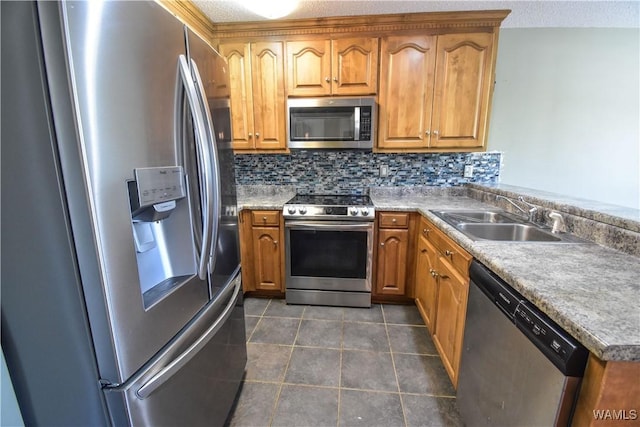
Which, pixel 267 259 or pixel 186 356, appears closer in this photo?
pixel 186 356

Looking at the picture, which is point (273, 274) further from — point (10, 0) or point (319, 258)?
point (10, 0)

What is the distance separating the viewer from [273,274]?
248 cm

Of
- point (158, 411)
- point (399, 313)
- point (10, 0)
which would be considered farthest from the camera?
point (399, 313)

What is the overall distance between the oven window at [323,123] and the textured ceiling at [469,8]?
2.35ft

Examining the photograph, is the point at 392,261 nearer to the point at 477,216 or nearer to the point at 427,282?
the point at 427,282

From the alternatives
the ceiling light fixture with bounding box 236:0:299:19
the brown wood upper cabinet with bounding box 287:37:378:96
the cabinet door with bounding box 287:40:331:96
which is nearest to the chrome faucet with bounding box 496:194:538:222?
the brown wood upper cabinet with bounding box 287:37:378:96

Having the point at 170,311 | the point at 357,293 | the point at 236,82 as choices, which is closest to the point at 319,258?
the point at 357,293

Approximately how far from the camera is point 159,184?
2.67 ft

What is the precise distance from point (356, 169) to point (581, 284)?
2.05 meters

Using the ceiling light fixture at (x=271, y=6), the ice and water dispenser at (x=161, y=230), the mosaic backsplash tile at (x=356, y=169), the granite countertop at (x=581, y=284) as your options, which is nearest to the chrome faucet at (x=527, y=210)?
the granite countertop at (x=581, y=284)

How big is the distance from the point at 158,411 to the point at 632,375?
1.24m

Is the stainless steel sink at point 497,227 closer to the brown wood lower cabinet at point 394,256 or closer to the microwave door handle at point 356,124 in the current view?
the brown wood lower cabinet at point 394,256

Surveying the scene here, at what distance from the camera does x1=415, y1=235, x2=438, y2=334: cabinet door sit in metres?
1.84

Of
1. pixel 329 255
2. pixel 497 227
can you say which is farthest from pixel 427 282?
pixel 329 255
